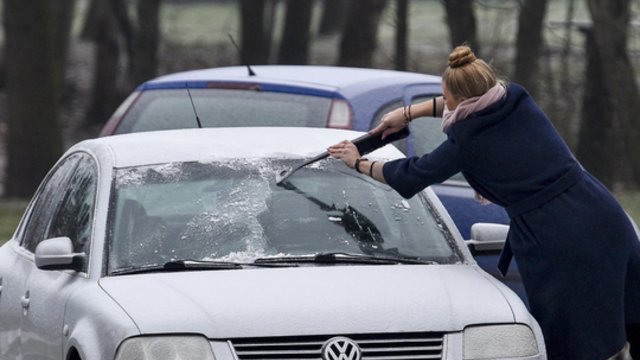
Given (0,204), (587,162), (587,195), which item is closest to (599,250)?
(587,195)

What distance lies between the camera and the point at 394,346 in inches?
236

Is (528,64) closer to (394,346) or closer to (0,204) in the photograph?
(0,204)

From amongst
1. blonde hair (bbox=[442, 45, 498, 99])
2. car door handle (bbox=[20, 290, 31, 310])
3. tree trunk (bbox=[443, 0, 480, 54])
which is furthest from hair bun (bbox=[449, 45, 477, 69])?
tree trunk (bbox=[443, 0, 480, 54])

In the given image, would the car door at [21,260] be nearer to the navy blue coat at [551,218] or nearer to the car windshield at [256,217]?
the car windshield at [256,217]

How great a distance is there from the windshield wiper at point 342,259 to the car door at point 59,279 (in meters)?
0.77

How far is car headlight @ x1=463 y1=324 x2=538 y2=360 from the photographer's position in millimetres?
6047

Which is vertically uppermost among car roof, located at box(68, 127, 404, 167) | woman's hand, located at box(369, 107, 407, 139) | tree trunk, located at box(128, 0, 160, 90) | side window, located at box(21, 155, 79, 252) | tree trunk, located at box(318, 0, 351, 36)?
woman's hand, located at box(369, 107, 407, 139)

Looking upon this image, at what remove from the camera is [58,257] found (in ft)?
21.8

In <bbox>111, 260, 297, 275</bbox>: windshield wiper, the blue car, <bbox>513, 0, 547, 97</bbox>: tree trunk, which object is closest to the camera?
<bbox>111, 260, 297, 275</bbox>: windshield wiper

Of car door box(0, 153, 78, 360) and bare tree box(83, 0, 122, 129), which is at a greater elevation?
car door box(0, 153, 78, 360)

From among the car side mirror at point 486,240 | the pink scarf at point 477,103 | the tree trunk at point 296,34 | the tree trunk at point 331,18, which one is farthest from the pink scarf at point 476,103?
the tree trunk at point 331,18

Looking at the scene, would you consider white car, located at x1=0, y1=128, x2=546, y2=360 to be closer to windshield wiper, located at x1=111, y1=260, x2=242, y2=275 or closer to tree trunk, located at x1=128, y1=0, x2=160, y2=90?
windshield wiper, located at x1=111, y1=260, x2=242, y2=275

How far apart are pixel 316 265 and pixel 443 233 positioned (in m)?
0.73

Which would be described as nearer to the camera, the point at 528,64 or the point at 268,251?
the point at 268,251
